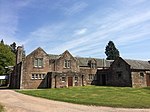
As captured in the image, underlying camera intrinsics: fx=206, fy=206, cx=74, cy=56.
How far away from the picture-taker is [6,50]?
235 ft

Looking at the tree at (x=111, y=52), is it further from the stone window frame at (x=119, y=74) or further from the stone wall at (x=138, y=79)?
the stone wall at (x=138, y=79)

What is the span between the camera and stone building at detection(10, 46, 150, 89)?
43.7 metres

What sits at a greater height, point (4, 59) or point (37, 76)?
point (4, 59)

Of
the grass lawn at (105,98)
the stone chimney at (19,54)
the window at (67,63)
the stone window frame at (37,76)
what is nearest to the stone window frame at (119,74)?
the window at (67,63)

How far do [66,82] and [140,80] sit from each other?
16173 millimetres

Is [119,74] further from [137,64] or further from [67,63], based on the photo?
[67,63]

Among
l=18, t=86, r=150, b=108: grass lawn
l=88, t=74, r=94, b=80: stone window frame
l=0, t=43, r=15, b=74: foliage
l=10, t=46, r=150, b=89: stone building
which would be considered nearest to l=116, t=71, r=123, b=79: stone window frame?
l=10, t=46, r=150, b=89: stone building

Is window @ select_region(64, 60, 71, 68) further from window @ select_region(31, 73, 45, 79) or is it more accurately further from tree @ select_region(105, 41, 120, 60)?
tree @ select_region(105, 41, 120, 60)

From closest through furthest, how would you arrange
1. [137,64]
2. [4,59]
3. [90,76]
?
[137,64]
[90,76]
[4,59]

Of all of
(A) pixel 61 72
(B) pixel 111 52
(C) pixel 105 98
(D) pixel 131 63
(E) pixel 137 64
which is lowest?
(C) pixel 105 98

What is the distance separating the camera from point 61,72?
46.0 meters

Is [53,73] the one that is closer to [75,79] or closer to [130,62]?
[75,79]

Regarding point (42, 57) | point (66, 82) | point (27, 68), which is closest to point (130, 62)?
point (66, 82)

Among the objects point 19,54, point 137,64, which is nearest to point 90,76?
point 137,64
